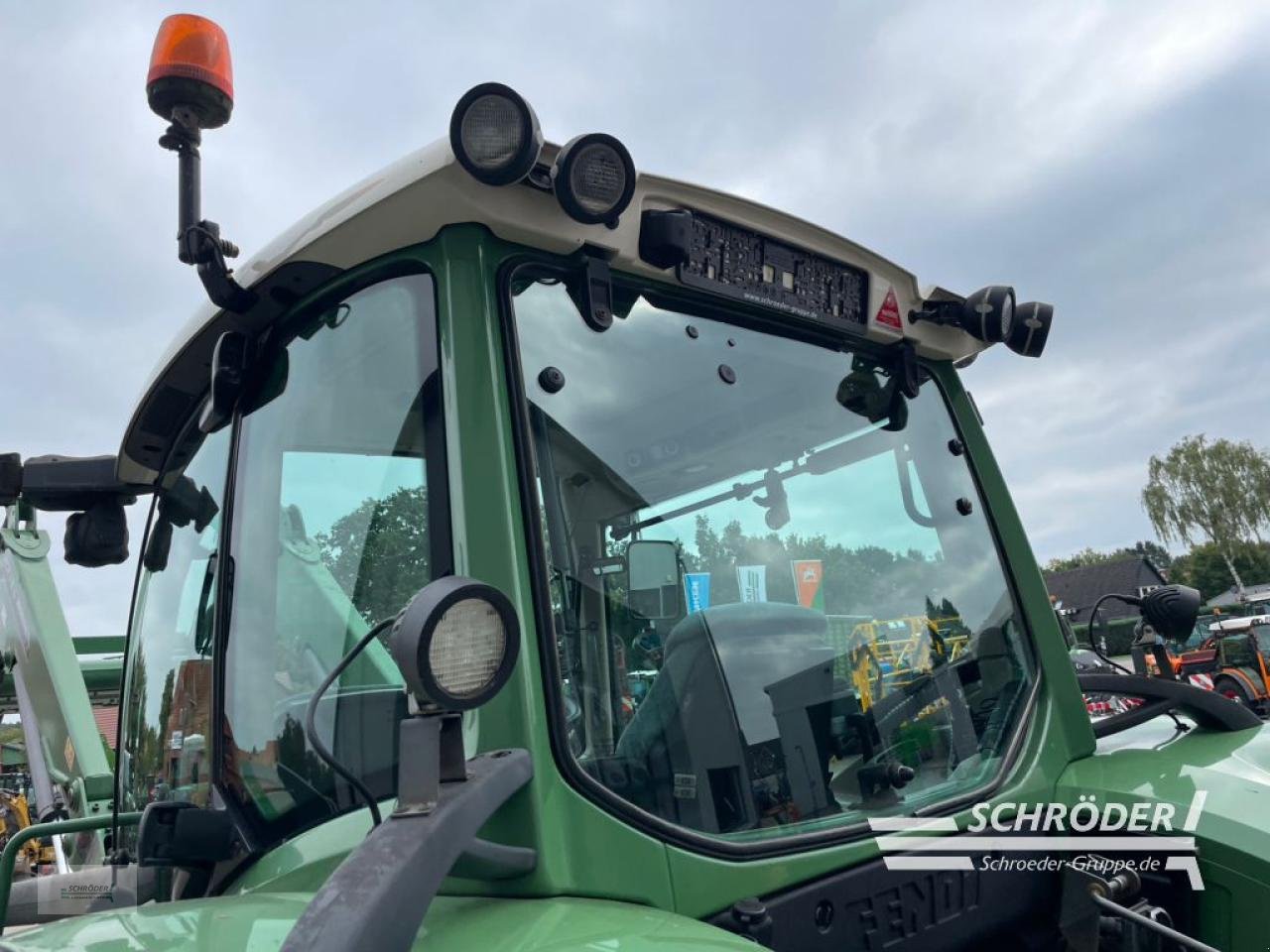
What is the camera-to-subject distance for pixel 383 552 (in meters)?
1.65

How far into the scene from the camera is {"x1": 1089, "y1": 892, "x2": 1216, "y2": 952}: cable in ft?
5.17

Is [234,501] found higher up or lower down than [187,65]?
lower down

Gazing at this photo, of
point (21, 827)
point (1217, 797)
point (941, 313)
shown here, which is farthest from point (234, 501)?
point (21, 827)

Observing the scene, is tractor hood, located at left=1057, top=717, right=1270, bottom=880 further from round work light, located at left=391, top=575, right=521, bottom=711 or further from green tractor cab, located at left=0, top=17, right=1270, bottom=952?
round work light, located at left=391, top=575, right=521, bottom=711

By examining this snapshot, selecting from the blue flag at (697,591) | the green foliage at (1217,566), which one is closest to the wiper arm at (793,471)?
the blue flag at (697,591)

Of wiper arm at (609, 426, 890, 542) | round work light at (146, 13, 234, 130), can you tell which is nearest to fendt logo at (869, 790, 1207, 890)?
wiper arm at (609, 426, 890, 542)

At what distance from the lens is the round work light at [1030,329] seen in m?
2.47

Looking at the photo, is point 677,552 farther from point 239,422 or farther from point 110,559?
point 110,559

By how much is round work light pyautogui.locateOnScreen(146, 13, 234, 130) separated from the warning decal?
146cm

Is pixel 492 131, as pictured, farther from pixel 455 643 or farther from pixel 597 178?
pixel 455 643

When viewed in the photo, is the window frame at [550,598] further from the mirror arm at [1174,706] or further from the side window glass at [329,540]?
the mirror arm at [1174,706]

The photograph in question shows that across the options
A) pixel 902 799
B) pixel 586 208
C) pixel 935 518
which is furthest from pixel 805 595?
pixel 586 208

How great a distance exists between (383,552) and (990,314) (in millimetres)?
1584

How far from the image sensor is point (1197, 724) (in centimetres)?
260
